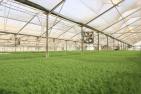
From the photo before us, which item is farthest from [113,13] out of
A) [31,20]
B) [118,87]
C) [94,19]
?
[118,87]

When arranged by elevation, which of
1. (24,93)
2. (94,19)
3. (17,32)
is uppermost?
(94,19)

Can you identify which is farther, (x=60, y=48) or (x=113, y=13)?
(x=60, y=48)

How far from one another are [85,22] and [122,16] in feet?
11.1

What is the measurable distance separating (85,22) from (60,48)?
1385 centimetres

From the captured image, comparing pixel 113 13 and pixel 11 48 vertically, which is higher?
pixel 113 13

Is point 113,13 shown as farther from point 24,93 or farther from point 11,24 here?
point 24,93

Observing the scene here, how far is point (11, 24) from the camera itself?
14.5 meters

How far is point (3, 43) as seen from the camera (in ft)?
70.0

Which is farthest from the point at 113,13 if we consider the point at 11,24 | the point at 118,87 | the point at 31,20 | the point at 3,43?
the point at 118,87

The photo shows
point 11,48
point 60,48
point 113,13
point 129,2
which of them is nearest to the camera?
point 129,2

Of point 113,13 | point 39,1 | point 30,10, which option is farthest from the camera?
point 113,13

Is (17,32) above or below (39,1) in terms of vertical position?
below

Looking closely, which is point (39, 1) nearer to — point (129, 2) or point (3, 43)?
point (129, 2)

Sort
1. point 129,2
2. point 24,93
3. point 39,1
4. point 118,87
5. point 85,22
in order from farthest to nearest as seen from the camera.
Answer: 1. point 85,22
2. point 129,2
3. point 39,1
4. point 118,87
5. point 24,93
